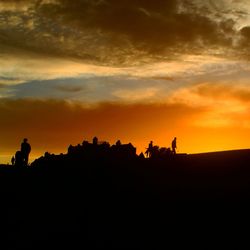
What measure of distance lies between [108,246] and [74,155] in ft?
44.0

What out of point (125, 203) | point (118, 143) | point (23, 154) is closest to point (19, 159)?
point (23, 154)

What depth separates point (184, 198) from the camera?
25.5 m

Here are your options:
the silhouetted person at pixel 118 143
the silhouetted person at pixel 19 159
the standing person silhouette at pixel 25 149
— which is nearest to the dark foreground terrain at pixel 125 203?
the silhouetted person at pixel 19 159

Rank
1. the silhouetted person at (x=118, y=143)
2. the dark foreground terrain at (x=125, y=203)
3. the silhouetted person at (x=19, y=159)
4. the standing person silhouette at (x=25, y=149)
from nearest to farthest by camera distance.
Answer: the dark foreground terrain at (x=125, y=203), the standing person silhouette at (x=25, y=149), the silhouetted person at (x=19, y=159), the silhouetted person at (x=118, y=143)

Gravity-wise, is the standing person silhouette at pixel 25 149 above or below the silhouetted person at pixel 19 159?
above

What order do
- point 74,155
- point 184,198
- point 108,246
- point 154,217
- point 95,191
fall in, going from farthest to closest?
point 74,155 < point 95,191 < point 184,198 < point 154,217 < point 108,246

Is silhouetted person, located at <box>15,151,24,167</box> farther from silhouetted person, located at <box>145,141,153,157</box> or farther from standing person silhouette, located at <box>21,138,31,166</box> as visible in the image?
silhouetted person, located at <box>145,141,153,157</box>

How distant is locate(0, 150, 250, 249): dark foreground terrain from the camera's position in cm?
2127

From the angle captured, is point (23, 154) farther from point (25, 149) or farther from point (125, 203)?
point (125, 203)

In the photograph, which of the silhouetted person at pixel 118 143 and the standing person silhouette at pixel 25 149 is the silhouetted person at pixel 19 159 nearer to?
the standing person silhouette at pixel 25 149

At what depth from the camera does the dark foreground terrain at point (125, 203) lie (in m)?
21.3

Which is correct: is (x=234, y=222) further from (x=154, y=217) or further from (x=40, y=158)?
(x=40, y=158)

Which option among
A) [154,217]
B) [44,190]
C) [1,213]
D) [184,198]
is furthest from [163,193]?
[1,213]

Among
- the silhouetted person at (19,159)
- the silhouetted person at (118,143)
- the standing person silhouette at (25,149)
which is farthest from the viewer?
the silhouetted person at (118,143)
